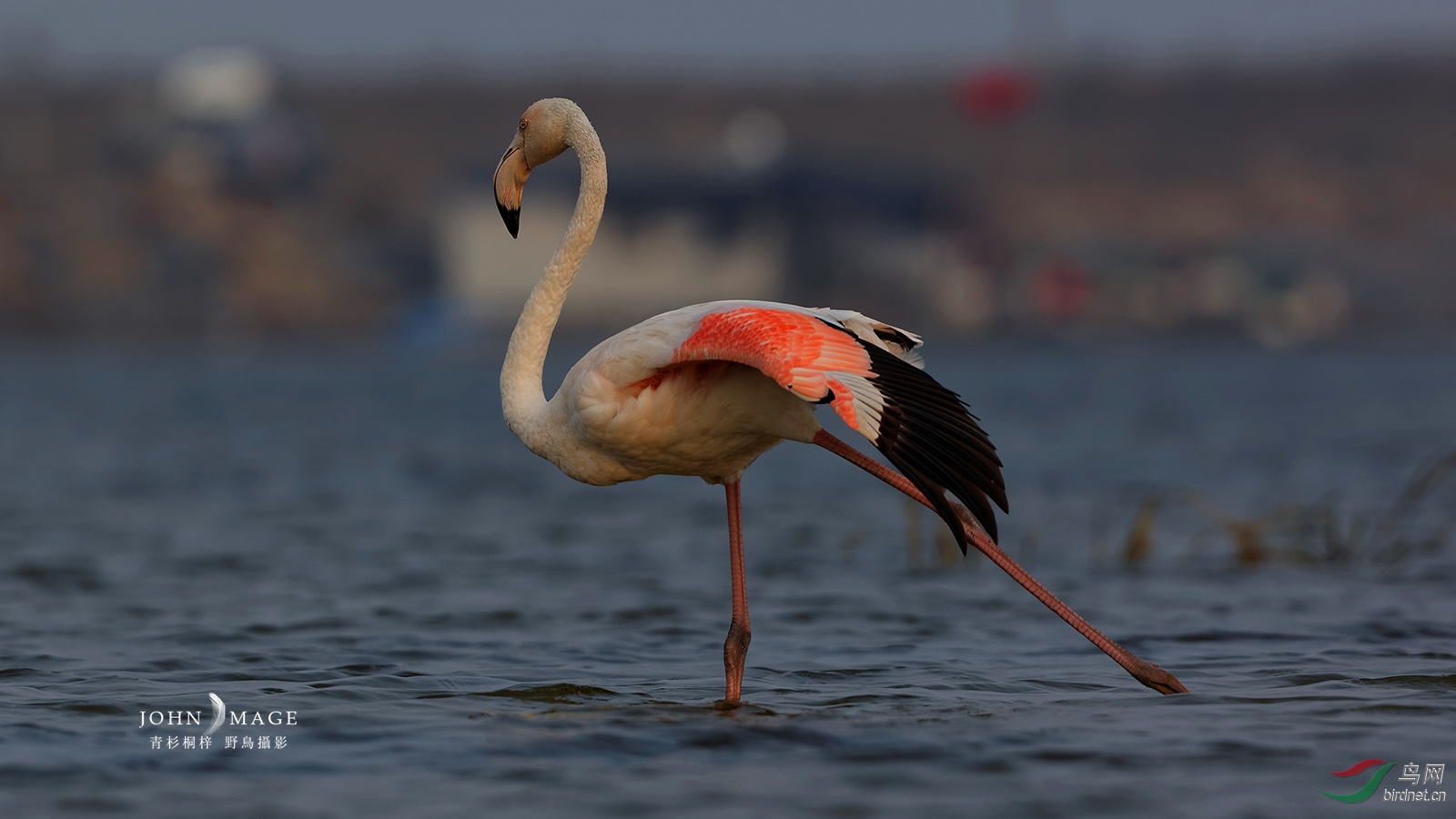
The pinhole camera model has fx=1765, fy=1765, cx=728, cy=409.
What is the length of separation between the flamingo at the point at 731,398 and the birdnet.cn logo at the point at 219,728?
62.4 inches

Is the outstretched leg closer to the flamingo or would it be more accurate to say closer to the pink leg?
the flamingo

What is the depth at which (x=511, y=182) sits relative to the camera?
7781 millimetres

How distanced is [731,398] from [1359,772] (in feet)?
9.15

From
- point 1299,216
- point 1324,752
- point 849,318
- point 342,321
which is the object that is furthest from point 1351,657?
point 1299,216

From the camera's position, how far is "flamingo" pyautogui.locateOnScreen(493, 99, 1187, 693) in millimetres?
6098

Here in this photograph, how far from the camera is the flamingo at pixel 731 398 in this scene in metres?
6.10

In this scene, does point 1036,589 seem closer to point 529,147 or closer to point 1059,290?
point 529,147

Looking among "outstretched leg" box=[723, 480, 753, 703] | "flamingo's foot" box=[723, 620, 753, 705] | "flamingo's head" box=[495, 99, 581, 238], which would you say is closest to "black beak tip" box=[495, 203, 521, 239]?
"flamingo's head" box=[495, 99, 581, 238]

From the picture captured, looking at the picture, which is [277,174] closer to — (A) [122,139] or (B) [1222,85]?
(A) [122,139]

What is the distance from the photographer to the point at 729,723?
7078 millimetres

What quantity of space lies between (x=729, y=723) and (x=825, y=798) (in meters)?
1.23

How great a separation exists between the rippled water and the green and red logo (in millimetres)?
60

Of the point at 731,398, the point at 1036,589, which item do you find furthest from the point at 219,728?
the point at 1036,589

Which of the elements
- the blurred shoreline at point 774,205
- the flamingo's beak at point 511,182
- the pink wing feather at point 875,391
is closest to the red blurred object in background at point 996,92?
the blurred shoreline at point 774,205
